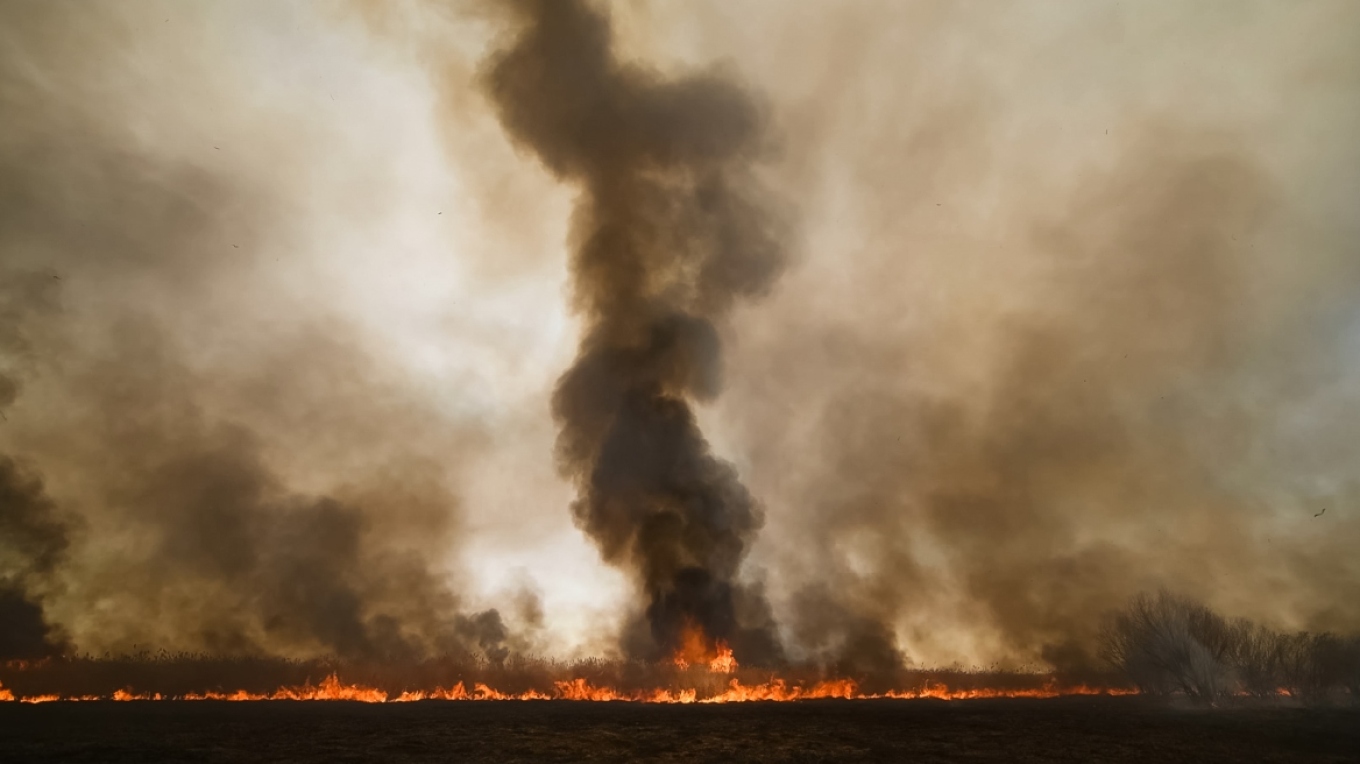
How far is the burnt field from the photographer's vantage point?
130 feet

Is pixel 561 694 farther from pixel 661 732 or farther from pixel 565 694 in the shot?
pixel 661 732

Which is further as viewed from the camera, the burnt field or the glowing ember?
the glowing ember

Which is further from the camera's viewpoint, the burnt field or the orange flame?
the orange flame

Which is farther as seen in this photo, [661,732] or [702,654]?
[702,654]

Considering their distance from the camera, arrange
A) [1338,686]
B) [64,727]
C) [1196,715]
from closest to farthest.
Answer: [64,727], [1196,715], [1338,686]

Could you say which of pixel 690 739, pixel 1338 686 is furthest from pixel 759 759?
pixel 1338 686

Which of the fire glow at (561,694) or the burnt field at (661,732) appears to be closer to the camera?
the burnt field at (661,732)

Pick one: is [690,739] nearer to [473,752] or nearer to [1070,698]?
[473,752]

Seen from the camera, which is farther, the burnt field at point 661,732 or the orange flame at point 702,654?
the orange flame at point 702,654

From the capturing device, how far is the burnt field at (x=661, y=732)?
3950 cm

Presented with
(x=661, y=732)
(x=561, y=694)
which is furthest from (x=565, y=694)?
(x=661, y=732)

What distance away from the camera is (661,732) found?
46.2m

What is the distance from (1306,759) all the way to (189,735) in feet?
221

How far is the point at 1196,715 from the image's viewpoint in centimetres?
5544
